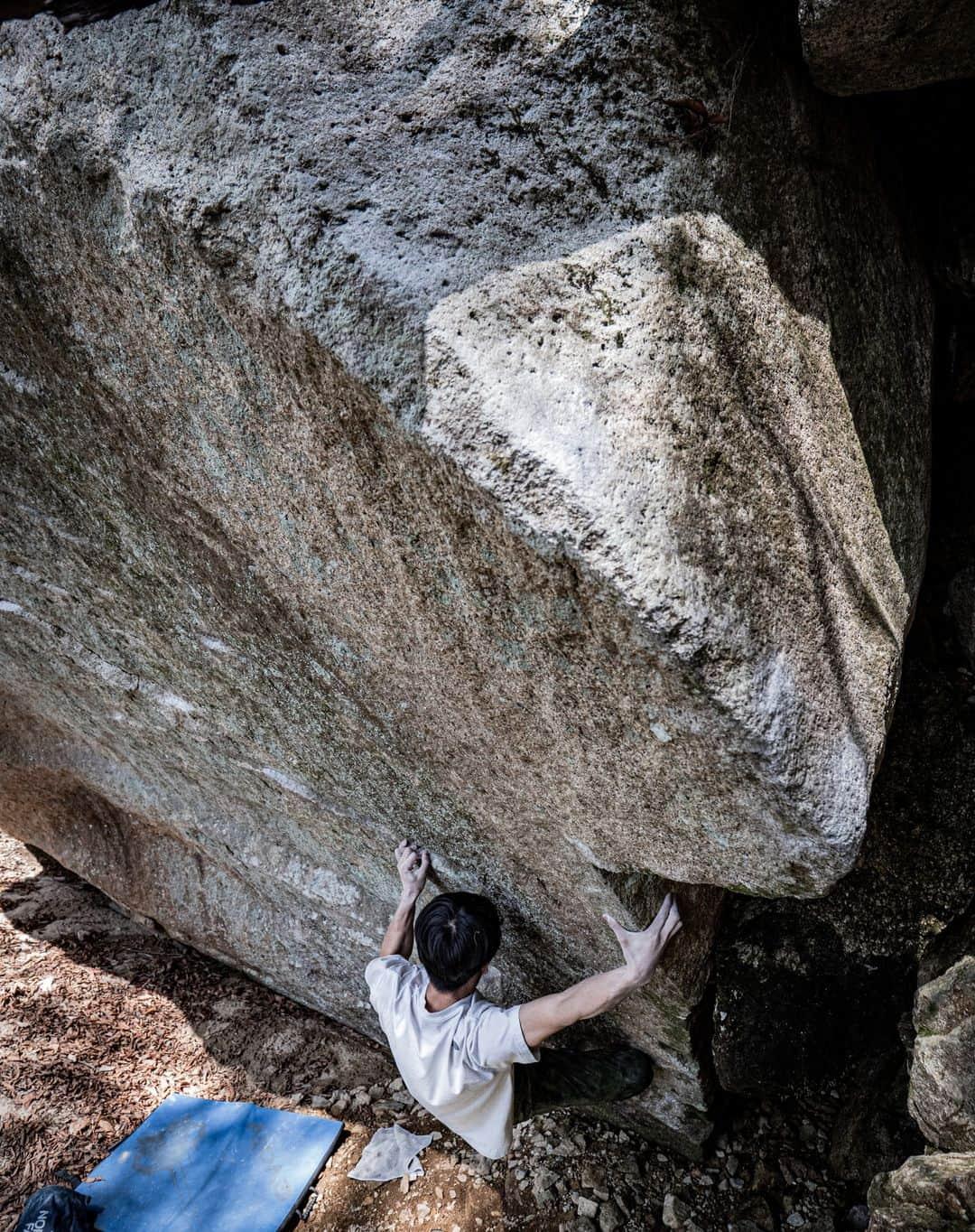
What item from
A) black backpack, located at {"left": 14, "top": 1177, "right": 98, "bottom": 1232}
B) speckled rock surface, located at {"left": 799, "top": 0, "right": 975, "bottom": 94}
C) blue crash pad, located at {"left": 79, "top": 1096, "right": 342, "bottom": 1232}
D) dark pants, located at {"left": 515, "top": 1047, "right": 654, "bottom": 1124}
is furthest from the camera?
blue crash pad, located at {"left": 79, "top": 1096, "right": 342, "bottom": 1232}

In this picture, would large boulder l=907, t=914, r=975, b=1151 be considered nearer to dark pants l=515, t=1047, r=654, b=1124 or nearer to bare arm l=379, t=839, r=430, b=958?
dark pants l=515, t=1047, r=654, b=1124

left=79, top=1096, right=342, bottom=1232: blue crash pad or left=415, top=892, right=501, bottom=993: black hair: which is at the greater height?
left=415, top=892, right=501, bottom=993: black hair

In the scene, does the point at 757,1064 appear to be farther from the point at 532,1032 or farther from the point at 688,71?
the point at 688,71

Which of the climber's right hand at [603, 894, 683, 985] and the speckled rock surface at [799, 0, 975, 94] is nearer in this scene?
the speckled rock surface at [799, 0, 975, 94]

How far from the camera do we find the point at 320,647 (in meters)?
1.92

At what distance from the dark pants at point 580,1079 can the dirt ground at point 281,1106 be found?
1.34 feet

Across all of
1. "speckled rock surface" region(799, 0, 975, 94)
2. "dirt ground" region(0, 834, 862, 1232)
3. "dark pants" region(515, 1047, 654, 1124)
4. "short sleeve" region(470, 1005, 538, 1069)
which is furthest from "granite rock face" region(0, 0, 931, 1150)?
"dirt ground" region(0, 834, 862, 1232)

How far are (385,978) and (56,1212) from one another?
1.44 metres

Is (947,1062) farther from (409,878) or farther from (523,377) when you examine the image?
(523,377)

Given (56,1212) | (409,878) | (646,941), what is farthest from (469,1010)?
(56,1212)

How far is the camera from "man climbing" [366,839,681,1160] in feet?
6.75

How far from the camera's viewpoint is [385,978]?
92.4 inches

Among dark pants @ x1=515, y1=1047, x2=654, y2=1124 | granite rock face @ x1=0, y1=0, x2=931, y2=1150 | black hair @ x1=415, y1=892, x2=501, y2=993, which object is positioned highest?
granite rock face @ x1=0, y1=0, x2=931, y2=1150

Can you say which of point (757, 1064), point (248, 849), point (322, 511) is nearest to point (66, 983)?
point (248, 849)
